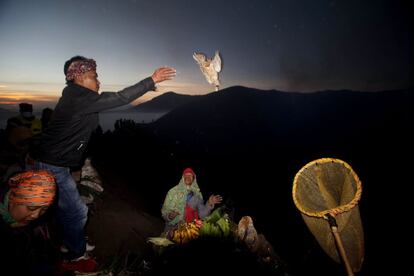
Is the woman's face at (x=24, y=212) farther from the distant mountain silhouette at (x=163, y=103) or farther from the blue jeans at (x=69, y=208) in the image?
the distant mountain silhouette at (x=163, y=103)

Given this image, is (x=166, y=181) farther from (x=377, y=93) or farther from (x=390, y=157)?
(x=377, y=93)

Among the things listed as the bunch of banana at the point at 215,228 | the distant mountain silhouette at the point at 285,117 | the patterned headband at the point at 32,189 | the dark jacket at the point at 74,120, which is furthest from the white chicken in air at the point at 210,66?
the distant mountain silhouette at the point at 285,117

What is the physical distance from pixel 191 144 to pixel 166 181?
56278 mm

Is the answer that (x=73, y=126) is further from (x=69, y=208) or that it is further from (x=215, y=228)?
(x=215, y=228)

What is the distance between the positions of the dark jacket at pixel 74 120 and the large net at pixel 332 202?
2095mm

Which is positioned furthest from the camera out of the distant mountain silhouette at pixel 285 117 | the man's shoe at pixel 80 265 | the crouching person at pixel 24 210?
the distant mountain silhouette at pixel 285 117

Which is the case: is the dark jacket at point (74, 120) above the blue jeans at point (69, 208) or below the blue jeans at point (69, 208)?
above

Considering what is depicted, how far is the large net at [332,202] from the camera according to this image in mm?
2451

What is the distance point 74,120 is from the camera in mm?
2643

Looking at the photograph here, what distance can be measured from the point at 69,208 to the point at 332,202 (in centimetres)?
320

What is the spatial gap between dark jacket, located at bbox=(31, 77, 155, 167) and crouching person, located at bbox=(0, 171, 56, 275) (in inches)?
25.2

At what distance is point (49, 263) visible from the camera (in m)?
2.31

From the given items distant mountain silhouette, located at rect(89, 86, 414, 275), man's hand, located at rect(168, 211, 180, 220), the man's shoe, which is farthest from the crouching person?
distant mountain silhouette, located at rect(89, 86, 414, 275)

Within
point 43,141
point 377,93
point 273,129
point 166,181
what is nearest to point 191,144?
point 273,129
